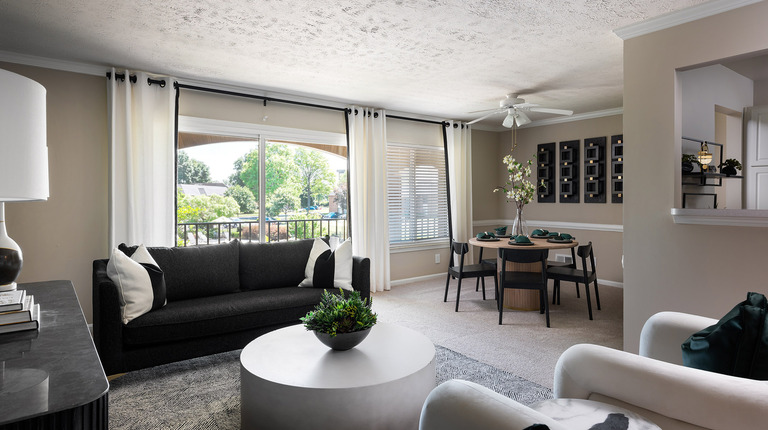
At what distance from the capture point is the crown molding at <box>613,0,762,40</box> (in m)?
2.71

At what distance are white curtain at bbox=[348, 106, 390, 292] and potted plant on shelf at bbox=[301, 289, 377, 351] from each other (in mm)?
3306

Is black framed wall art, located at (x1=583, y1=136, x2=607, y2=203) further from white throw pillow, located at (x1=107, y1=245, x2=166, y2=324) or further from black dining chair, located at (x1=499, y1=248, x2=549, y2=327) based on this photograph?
white throw pillow, located at (x1=107, y1=245, x2=166, y2=324)

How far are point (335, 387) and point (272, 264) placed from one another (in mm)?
2198

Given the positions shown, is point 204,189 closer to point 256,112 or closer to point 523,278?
point 256,112

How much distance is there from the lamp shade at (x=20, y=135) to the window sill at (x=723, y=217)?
348cm

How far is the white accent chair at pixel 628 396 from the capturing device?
1165 mm

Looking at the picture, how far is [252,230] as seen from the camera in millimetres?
5027

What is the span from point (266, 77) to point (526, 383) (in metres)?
3.67

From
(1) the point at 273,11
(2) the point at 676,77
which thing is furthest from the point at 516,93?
(1) the point at 273,11

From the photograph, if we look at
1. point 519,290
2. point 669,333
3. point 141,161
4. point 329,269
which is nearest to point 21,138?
point 669,333

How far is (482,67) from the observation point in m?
4.11

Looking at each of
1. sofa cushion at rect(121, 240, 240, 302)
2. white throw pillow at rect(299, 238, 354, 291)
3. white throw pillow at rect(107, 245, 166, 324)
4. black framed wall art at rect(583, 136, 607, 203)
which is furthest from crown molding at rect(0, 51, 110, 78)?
black framed wall art at rect(583, 136, 607, 203)

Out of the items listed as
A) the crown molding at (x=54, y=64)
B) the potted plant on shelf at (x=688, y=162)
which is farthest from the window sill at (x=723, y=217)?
the crown molding at (x=54, y=64)

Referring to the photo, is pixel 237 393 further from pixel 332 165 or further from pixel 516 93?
pixel 516 93
